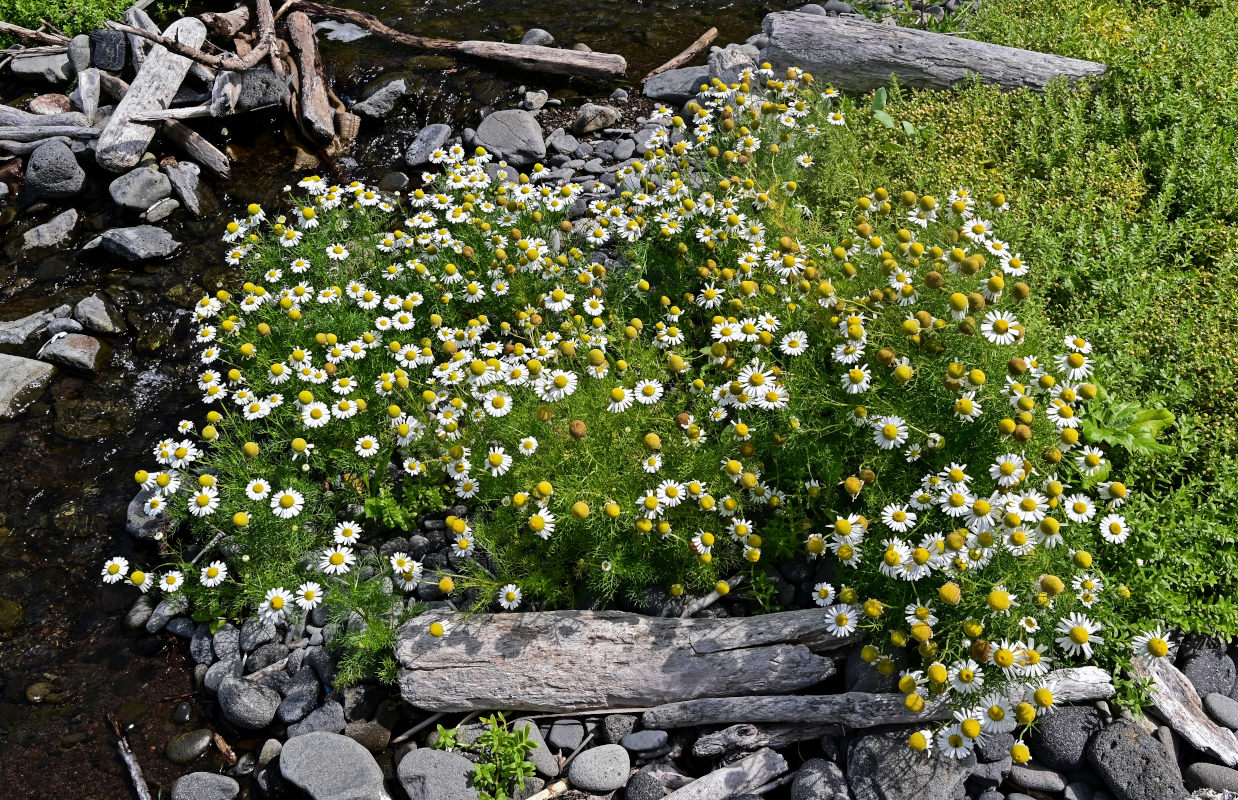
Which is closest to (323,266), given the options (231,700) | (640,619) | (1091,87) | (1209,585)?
(231,700)

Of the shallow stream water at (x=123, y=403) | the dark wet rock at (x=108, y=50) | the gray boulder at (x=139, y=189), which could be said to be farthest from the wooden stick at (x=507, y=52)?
the gray boulder at (x=139, y=189)

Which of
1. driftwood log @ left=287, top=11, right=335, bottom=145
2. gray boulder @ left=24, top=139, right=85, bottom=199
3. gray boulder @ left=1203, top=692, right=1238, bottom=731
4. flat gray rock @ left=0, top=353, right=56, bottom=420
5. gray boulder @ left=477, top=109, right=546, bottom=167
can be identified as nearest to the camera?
gray boulder @ left=1203, top=692, right=1238, bottom=731

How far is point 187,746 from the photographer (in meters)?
3.99

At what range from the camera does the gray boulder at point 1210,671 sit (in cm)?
361

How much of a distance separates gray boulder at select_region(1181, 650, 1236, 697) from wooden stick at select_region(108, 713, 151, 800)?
462 cm

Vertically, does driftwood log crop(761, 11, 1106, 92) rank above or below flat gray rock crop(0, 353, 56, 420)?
above

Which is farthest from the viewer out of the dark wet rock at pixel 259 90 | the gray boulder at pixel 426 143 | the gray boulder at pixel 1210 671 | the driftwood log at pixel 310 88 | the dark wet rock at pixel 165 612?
the dark wet rock at pixel 259 90

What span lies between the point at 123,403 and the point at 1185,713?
6130mm

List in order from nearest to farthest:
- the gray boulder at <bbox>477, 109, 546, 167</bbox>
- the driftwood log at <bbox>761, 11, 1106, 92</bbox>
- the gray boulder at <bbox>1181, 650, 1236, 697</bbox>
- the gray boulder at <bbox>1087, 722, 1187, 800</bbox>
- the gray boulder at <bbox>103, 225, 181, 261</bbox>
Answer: the gray boulder at <bbox>1087, 722, 1187, 800</bbox>
the gray boulder at <bbox>1181, 650, 1236, 697</bbox>
the gray boulder at <bbox>103, 225, 181, 261</bbox>
the driftwood log at <bbox>761, 11, 1106, 92</bbox>
the gray boulder at <bbox>477, 109, 546, 167</bbox>

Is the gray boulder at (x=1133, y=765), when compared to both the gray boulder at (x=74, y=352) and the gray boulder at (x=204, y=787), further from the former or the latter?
the gray boulder at (x=74, y=352)

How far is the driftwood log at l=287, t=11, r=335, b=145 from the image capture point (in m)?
7.46

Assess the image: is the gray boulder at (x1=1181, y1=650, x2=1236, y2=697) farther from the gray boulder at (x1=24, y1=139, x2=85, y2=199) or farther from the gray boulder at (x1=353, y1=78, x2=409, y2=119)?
the gray boulder at (x1=24, y1=139, x2=85, y2=199)

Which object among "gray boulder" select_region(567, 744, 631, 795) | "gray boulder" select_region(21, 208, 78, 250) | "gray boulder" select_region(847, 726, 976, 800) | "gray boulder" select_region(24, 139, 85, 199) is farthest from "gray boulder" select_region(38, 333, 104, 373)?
"gray boulder" select_region(847, 726, 976, 800)

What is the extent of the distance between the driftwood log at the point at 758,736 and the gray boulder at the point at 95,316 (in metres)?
5.12
